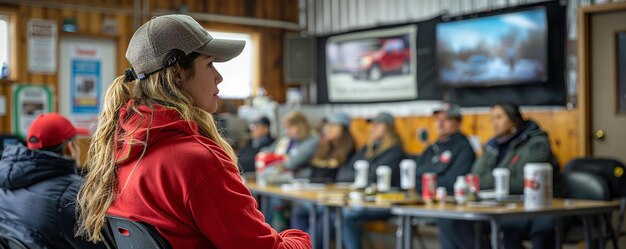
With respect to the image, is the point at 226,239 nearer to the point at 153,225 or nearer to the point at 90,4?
the point at 153,225

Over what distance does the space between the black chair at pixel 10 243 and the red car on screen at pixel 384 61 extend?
19.1 feet

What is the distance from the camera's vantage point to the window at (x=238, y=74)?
380 inches

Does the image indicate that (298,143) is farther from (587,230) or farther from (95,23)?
(587,230)

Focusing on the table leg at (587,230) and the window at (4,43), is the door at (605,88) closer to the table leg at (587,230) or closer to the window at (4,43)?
the table leg at (587,230)

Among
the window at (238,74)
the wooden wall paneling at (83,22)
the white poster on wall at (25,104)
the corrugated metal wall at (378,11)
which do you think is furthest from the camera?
A: the window at (238,74)

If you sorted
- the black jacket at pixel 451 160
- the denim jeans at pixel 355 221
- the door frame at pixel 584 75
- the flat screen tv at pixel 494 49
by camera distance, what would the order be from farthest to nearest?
the flat screen tv at pixel 494 49 → the door frame at pixel 584 75 → the denim jeans at pixel 355 221 → the black jacket at pixel 451 160

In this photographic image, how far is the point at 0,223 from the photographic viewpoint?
2930mm

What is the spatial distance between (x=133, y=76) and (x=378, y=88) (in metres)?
6.90

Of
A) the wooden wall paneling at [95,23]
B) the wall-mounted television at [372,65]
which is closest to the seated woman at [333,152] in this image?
the wall-mounted television at [372,65]

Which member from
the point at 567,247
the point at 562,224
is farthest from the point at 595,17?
the point at 562,224

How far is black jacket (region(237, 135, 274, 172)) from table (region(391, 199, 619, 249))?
3.84 metres

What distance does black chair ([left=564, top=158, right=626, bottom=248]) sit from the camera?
5043mm

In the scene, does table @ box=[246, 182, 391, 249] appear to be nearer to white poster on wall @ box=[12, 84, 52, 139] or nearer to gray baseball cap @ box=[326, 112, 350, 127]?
gray baseball cap @ box=[326, 112, 350, 127]

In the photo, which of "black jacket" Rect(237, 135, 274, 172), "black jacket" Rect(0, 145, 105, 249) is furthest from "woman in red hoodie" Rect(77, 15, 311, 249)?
"black jacket" Rect(237, 135, 274, 172)
